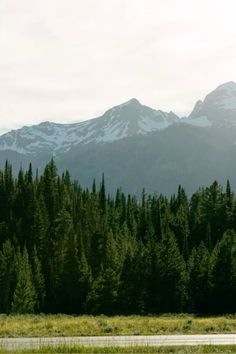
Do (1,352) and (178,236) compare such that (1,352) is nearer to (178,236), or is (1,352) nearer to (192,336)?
(192,336)

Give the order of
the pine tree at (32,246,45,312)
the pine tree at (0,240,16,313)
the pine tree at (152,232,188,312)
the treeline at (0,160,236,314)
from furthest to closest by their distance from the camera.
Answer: the pine tree at (0,240,16,313)
the pine tree at (32,246,45,312)
the pine tree at (152,232,188,312)
the treeline at (0,160,236,314)

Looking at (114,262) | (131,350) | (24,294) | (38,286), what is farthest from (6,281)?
(131,350)

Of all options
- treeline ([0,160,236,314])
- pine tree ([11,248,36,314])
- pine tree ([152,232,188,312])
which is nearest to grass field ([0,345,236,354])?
treeline ([0,160,236,314])

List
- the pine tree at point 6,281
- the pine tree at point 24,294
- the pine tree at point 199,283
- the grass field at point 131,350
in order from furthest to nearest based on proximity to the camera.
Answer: the pine tree at point 6,281, the pine tree at point 199,283, the pine tree at point 24,294, the grass field at point 131,350

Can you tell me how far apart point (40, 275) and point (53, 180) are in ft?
165

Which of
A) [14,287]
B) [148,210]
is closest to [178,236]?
[148,210]

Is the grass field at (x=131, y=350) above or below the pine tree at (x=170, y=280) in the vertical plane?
above

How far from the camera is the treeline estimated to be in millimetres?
95562

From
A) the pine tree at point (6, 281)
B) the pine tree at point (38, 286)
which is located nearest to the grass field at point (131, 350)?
the pine tree at point (38, 286)

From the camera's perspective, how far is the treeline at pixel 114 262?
314ft

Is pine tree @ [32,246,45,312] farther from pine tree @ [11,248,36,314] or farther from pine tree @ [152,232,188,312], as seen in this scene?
pine tree @ [152,232,188,312]

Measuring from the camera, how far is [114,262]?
341 ft

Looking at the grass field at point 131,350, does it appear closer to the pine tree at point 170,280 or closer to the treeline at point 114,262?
the treeline at point 114,262

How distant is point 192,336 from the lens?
39156mm
